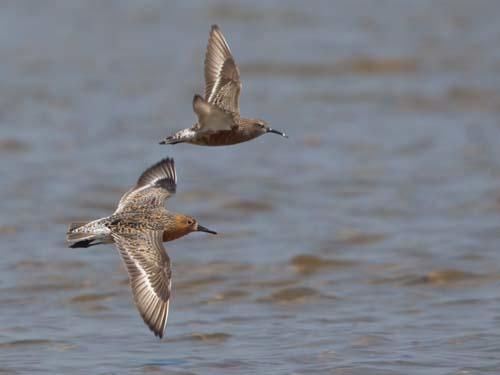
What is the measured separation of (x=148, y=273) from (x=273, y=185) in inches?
186

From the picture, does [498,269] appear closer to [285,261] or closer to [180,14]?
[285,261]

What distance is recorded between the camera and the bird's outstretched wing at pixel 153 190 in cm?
802

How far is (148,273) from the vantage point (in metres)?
7.02

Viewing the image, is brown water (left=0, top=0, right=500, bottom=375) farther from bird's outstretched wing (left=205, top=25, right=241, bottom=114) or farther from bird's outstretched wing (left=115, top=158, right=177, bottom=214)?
bird's outstretched wing (left=205, top=25, right=241, bottom=114)

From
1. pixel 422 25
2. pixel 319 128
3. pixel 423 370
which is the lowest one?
pixel 423 370

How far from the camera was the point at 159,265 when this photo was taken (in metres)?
7.05

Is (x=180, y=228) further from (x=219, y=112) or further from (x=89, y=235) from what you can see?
(x=219, y=112)

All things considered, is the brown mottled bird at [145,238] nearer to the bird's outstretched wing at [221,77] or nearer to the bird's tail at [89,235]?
the bird's tail at [89,235]

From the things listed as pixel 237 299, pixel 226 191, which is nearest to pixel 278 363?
pixel 237 299

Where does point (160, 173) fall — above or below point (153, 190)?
above

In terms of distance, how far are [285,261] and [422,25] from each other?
8.21 metres

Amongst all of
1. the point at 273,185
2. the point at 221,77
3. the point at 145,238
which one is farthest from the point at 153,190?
the point at 273,185

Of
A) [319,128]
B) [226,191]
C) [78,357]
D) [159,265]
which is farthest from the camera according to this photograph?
[319,128]

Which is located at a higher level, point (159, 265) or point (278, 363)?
point (159, 265)
